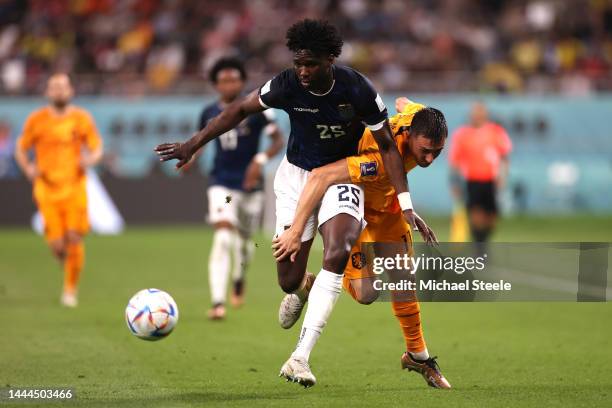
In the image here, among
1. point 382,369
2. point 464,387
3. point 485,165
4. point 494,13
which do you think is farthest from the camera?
point 494,13

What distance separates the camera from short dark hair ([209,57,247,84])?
11.8 meters

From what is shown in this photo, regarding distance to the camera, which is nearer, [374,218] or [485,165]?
[374,218]

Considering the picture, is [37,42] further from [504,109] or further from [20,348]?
[20,348]

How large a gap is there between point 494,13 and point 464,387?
23.9 meters

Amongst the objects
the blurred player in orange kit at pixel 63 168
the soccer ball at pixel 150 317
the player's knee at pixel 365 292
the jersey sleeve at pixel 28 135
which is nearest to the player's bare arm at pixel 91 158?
the blurred player in orange kit at pixel 63 168

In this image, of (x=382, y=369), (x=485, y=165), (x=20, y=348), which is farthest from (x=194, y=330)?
(x=485, y=165)

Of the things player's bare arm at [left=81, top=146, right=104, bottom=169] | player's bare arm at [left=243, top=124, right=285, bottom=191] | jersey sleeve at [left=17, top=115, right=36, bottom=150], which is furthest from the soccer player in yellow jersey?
jersey sleeve at [left=17, top=115, right=36, bottom=150]

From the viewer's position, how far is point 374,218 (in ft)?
25.5

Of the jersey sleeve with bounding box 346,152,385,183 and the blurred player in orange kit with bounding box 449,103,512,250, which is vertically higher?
the blurred player in orange kit with bounding box 449,103,512,250

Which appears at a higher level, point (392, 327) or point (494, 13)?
point (494, 13)

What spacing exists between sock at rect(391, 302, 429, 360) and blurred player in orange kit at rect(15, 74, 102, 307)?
19.5 ft

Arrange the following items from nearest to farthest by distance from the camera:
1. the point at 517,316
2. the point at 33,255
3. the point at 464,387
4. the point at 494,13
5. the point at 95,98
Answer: the point at 464,387
the point at 517,316
the point at 33,255
the point at 95,98
the point at 494,13

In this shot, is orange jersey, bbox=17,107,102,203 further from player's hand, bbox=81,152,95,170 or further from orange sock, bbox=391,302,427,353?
orange sock, bbox=391,302,427,353

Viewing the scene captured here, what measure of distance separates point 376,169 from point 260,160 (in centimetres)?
450
